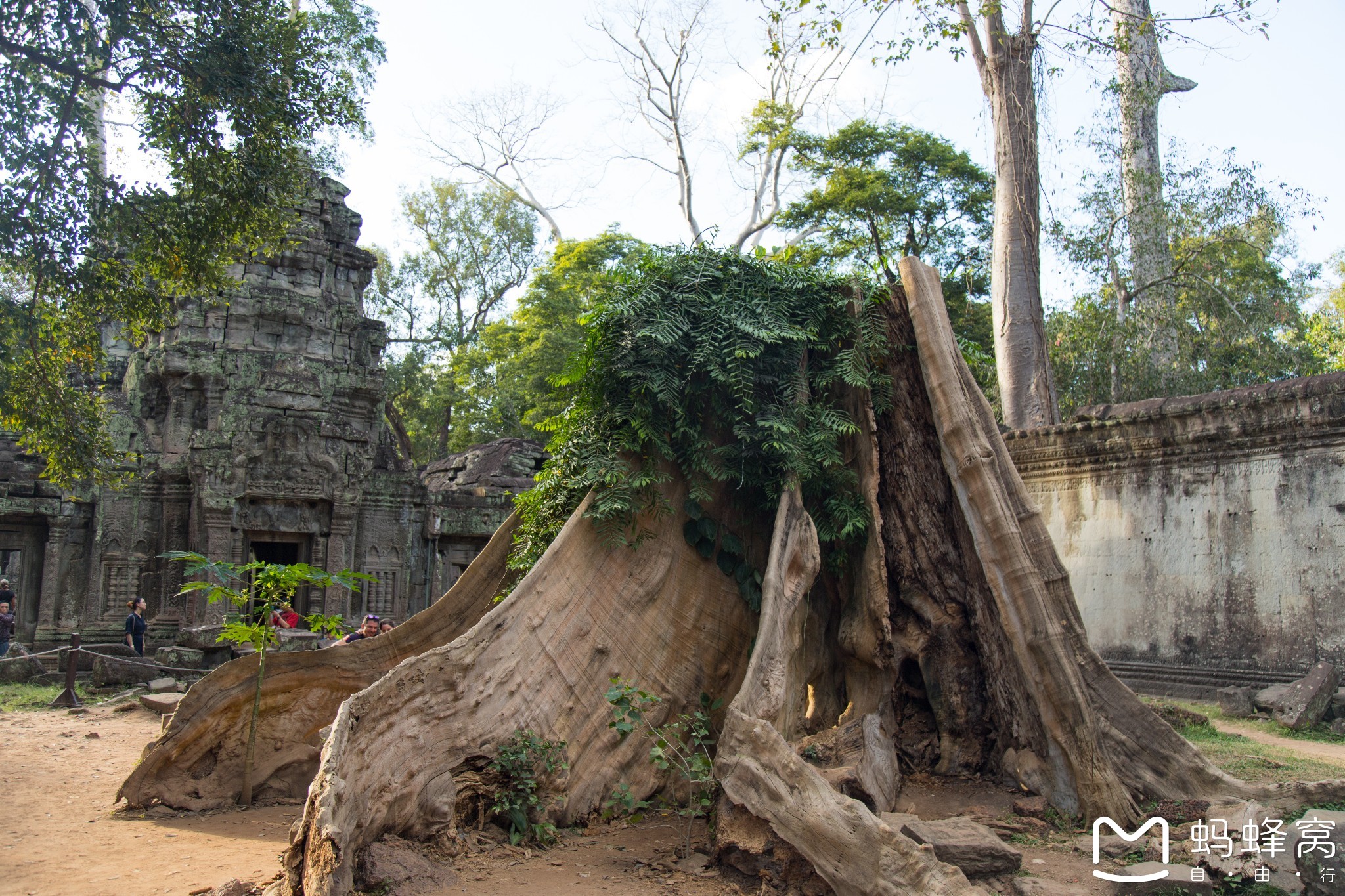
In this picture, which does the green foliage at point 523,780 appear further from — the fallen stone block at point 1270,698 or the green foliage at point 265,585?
the fallen stone block at point 1270,698

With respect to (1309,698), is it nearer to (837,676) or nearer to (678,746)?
(837,676)

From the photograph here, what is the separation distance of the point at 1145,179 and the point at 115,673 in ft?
47.0

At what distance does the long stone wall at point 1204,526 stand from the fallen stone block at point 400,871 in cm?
669

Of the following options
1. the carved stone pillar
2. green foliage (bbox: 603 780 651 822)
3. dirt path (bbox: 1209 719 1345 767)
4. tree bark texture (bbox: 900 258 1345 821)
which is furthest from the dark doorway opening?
dirt path (bbox: 1209 719 1345 767)

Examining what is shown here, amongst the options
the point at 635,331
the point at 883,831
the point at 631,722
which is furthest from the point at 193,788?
the point at 883,831

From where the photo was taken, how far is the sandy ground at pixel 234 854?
3494 millimetres

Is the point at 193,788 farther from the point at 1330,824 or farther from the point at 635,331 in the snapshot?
the point at 1330,824

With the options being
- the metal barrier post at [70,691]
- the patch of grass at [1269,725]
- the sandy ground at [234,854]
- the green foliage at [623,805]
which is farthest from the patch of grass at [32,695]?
the patch of grass at [1269,725]

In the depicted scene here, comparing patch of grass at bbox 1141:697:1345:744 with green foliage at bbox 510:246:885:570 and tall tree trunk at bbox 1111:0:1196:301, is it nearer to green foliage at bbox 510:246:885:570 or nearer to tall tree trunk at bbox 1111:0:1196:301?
green foliage at bbox 510:246:885:570

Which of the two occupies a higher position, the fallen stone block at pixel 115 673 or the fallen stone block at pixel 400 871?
the fallen stone block at pixel 400 871

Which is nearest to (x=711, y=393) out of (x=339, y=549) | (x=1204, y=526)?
(x=1204, y=526)

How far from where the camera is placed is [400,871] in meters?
3.30

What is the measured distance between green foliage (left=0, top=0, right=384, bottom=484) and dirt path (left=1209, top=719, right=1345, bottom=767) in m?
7.77

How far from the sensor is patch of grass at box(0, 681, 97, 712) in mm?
8812
